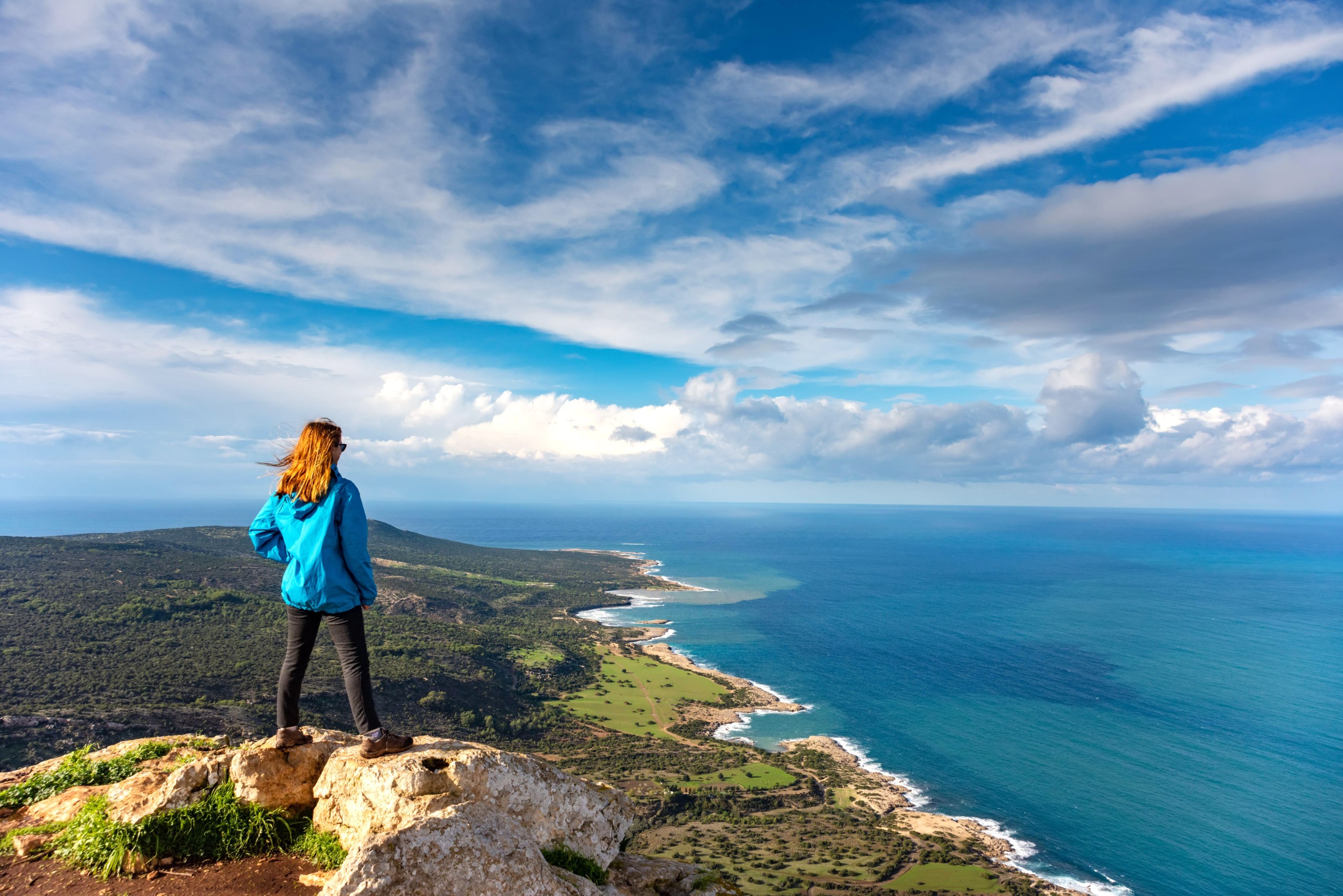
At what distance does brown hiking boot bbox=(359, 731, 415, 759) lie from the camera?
662 cm

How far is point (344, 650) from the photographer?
6.14m

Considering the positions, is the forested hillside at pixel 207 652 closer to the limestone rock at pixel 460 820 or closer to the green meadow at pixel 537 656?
the green meadow at pixel 537 656

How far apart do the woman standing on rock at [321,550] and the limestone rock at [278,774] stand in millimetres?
981

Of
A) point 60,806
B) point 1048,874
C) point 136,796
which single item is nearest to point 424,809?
point 136,796

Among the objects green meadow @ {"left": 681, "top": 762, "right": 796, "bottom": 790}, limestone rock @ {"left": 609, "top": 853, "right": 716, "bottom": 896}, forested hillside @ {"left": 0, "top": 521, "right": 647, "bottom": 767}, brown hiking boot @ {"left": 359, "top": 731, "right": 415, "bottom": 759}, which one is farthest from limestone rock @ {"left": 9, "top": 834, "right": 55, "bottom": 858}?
green meadow @ {"left": 681, "top": 762, "right": 796, "bottom": 790}

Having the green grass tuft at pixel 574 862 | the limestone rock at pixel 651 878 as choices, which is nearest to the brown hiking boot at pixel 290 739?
the green grass tuft at pixel 574 862

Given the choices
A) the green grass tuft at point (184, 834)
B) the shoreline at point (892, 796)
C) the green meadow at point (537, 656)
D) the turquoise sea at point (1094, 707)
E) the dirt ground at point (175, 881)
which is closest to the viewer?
the dirt ground at point (175, 881)

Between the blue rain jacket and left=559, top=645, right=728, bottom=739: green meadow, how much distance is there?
5583 cm

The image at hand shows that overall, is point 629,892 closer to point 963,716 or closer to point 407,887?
point 407,887

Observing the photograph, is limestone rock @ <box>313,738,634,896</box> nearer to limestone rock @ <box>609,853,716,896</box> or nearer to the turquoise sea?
limestone rock @ <box>609,853,716,896</box>

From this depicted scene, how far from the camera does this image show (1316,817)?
44594 mm

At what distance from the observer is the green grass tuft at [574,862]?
7.27 meters

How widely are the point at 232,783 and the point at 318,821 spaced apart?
1.04 meters

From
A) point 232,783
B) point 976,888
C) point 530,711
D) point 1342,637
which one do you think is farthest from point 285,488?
point 1342,637
